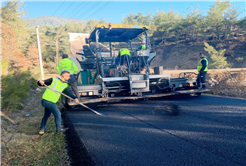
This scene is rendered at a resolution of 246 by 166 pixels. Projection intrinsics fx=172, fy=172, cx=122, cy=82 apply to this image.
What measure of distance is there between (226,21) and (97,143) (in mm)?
26358

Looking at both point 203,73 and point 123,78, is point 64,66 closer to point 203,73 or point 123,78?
point 123,78

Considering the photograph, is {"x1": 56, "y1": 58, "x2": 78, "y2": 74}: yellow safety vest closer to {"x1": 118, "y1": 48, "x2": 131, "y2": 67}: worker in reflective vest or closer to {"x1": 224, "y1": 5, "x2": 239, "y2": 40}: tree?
{"x1": 118, "y1": 48, "x2": 131, "y2": 67}: worker in reflective vest

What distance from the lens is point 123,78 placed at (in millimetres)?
5902

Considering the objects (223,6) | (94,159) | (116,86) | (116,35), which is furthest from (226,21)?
(94,159)

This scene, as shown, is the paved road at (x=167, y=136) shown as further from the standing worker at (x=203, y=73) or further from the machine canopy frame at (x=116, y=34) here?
the machine canopy frame at (x=116, y=34)

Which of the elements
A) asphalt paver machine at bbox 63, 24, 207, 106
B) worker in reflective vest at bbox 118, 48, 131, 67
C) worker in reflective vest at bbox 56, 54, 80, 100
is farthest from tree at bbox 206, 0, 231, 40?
worker in reflective vest at bbox 56, 54, 80, 100

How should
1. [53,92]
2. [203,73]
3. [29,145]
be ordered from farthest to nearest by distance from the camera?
[203,73] → [53,92] → [29,145]

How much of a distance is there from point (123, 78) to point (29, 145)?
3.39 m

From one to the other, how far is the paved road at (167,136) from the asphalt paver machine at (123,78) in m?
0.98

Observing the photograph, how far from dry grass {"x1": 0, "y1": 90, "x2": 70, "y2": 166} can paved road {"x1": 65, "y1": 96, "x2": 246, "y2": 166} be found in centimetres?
50

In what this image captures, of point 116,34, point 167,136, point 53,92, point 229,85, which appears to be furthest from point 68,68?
point 229,85

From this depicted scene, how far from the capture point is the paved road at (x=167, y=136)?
250cm

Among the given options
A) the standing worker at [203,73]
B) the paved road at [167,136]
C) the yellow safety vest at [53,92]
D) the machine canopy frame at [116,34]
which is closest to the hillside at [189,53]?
the standing worker at [203,73]

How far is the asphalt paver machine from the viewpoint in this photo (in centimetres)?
585
